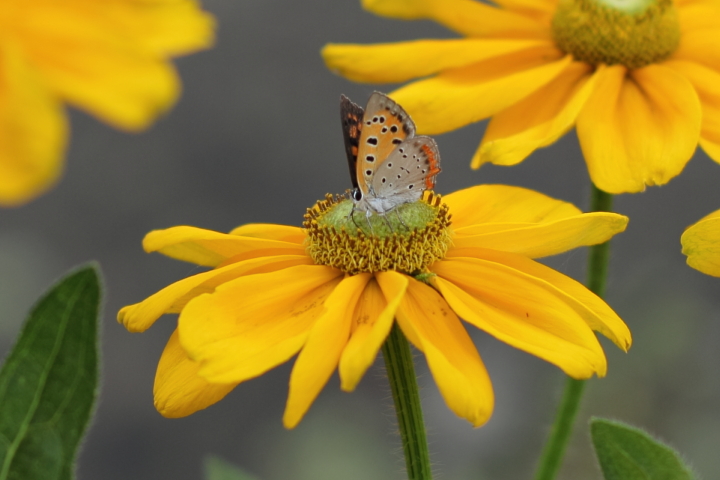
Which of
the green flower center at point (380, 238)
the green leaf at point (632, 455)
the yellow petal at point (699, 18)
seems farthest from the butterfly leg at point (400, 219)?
the yellow petal at point (699, 18)

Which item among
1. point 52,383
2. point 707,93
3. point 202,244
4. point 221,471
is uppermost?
point 707,93

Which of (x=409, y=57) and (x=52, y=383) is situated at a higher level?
(x=409, y=57)

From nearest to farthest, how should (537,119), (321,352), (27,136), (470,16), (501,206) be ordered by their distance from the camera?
(27,136)
(321,352)
(501,206)
(537,119)
(470,16)

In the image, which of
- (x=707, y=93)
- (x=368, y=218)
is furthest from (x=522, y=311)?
(x=707, y=93)

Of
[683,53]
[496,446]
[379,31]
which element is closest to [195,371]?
[683,53]

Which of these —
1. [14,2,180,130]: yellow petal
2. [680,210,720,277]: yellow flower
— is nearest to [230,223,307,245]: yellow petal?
[680,210,720,277]: yellow flower

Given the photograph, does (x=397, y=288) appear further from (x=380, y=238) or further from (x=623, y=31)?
(x=623, y=31)

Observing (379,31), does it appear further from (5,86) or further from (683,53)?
(5,86)

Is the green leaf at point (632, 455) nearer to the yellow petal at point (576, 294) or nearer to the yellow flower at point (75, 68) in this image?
the yellow petal at point (576, 294)
